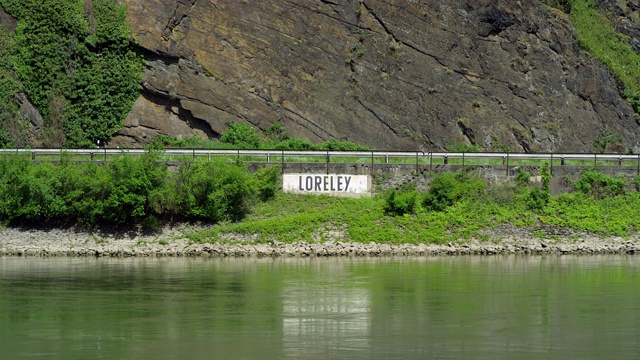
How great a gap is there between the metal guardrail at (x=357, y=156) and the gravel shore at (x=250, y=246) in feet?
18.1

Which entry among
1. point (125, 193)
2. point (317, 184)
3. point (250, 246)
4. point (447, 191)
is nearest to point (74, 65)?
point (125, 193)

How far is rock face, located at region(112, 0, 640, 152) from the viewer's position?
198 ft

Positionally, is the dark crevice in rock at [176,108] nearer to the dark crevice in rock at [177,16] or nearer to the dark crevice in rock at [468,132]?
the dark crevice in rock at [177,16]

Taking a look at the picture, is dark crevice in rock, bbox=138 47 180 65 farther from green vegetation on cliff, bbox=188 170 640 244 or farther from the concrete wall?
green vegetation on cliff, bbox=188 170 640 244

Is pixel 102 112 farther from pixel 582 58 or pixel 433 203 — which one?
pixel 582 58

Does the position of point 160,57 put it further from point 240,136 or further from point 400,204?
point 400,204

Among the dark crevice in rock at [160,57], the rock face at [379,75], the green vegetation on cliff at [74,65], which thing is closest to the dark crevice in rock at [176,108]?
the rock face at [379,75]

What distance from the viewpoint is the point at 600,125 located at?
6862 cm

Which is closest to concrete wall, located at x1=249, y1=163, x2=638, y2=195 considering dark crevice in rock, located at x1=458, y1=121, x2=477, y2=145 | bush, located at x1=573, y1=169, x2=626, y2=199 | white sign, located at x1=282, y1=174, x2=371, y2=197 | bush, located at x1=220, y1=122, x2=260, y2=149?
white sign, located at x1=282, y1=174, x2=371, y2=197

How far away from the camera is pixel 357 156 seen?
53.3 m

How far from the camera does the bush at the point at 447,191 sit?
4991 centimetres

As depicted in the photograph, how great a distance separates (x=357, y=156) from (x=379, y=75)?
41.7ft

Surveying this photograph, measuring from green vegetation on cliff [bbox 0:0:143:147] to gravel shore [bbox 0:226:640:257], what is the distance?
12814mm

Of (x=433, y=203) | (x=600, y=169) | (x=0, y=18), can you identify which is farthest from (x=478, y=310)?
(x=0, y=18)
